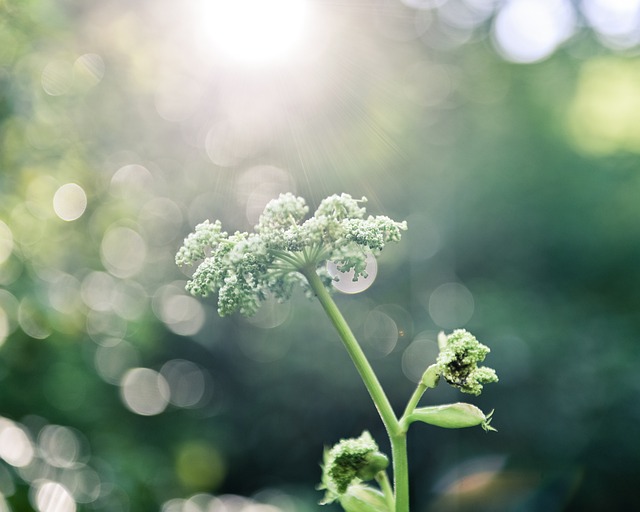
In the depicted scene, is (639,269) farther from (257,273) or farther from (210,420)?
(257,273)

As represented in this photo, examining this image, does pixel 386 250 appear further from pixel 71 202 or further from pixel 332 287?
pixel 332 287

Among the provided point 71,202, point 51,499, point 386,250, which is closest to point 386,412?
point 51,499

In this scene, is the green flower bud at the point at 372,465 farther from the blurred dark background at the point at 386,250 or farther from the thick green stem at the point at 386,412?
the blurred dark background at the point at 386,250

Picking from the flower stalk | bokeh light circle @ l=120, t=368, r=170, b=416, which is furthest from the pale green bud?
bokeh light circle @ l=120, t=368, r=170, b=416

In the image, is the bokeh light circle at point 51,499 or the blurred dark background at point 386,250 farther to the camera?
the blurred dark background at point 386,250

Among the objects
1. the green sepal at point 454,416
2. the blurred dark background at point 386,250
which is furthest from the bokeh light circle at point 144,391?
the green sepal at point 454,416

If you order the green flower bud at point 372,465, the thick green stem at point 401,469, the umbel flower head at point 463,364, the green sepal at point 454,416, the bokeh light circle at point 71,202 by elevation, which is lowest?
the thick green stem at point 401,469

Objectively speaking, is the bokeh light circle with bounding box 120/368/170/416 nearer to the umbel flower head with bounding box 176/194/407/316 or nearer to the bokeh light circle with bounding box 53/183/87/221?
the bokeh light circle with bounding box 53/183/87/221
